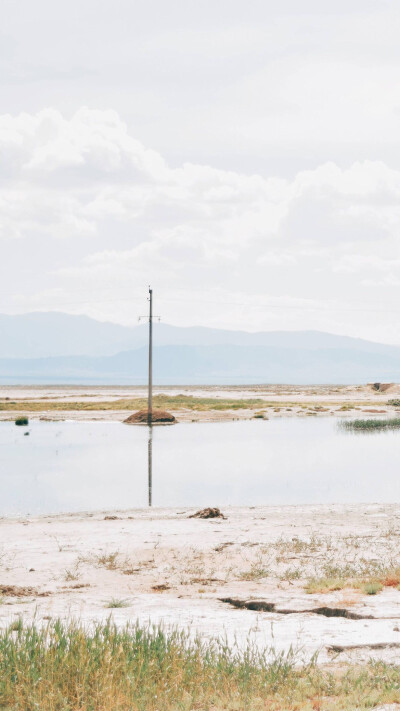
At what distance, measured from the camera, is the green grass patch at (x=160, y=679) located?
7.48 metres

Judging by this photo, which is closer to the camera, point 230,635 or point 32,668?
point 32,668

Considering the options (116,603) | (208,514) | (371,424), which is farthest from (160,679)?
(371,424)

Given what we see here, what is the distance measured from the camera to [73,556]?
53.9 ft

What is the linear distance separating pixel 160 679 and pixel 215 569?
7.31 meters

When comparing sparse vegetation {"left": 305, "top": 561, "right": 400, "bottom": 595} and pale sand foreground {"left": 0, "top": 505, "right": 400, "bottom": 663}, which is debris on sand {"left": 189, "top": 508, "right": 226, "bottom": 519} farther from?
sparse vegetation {"left": 305, "top": 561, "right": 400, "bottom": 595}

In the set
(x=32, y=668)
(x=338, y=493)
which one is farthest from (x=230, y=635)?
(x=338, y=493)

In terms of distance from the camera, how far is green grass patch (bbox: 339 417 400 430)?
56.4 m

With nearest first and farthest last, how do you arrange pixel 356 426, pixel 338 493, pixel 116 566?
1. pixel 116 566
2. pixel 338 493
3. pixel 356 426

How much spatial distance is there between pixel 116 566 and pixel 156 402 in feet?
261

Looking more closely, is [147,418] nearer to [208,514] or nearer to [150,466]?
[150,466]

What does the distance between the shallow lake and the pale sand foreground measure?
2.92m

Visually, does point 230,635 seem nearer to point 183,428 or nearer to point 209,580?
point 209,580

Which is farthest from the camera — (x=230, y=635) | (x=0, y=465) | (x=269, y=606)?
(x=0, y=465)

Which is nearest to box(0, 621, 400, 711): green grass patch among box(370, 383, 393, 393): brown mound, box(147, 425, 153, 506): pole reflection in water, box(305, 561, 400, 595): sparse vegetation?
box(305, 561, 400, 595): sparse vegetation
